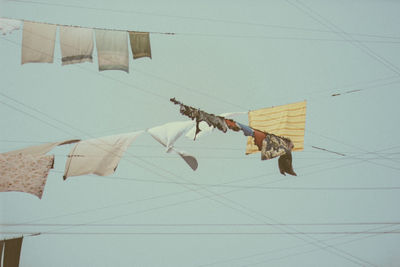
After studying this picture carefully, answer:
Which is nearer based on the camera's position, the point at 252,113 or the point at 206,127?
the point at 206,127

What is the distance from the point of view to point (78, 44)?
809 cm

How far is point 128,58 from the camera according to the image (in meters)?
8.38

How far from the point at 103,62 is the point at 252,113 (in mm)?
2738

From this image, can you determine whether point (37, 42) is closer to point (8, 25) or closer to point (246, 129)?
point (8, 25)

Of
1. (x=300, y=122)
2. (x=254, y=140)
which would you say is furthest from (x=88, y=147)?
(x=300, y=122)

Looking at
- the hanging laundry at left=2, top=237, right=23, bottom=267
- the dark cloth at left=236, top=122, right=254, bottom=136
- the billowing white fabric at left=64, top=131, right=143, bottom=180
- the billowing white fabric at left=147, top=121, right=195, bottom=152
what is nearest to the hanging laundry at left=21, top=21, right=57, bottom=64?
the billowing white fabric at left=64, top=131, right=143, bottom=180

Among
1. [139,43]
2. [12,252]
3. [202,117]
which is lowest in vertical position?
[12,252]

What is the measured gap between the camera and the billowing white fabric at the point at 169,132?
7.99 metres

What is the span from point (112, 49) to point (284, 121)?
10.5 feet

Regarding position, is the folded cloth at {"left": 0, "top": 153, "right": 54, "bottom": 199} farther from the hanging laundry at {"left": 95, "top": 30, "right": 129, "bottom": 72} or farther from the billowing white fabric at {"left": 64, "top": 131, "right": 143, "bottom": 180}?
the hanging laundry at {"left": 95, "top": 30, "right": 129, "bottom": 72}

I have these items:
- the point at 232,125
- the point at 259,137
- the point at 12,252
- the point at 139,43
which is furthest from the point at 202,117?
the point at 12,252

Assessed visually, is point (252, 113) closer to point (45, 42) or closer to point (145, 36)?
point (145, 36)

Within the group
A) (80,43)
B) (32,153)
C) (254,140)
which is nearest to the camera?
(32,153)

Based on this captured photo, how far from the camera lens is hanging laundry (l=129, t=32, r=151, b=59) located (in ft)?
27.3
